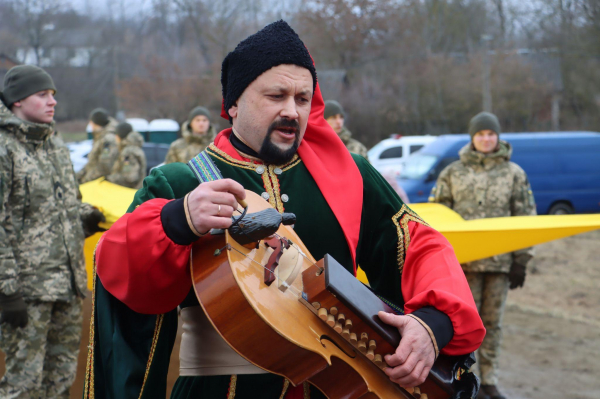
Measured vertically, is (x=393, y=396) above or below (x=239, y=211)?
below

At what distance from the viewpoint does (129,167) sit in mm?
8812

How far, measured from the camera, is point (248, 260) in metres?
1.66

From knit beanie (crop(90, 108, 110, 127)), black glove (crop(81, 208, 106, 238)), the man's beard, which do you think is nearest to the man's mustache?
the man's beard

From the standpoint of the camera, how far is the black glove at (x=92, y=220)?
4.48 meters

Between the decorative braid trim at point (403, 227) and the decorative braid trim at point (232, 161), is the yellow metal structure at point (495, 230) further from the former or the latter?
the decorative braid trim at point (232, 161)

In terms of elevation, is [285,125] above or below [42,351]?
above

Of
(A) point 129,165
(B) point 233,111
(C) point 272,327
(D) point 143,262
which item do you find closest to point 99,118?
(A) point 129,165

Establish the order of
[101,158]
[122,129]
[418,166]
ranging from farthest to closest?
[418,166] < [122,129] < [101,158]

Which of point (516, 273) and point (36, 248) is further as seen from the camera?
point (516, 273)

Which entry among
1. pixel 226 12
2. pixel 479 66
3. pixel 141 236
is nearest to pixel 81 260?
pixel 141 236

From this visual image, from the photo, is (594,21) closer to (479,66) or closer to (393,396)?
(479,66)

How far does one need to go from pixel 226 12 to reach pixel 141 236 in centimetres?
3271

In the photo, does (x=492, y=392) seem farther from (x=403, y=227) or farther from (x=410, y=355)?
(x=410, y=355)

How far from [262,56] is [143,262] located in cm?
74
